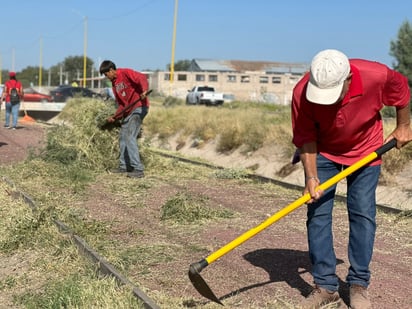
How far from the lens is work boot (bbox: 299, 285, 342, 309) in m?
4.40

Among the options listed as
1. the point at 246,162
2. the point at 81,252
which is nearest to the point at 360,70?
the point at 81,252

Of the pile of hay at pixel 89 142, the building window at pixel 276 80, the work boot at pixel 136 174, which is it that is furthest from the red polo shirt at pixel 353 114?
the building window at pixel 276 80

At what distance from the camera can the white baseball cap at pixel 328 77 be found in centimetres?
386

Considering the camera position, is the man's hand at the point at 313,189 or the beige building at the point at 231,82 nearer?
the man's hand at the point at 313,189

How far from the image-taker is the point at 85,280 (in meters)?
4.89

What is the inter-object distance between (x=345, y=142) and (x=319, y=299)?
114 centimetres

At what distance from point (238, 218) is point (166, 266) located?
2.26 m

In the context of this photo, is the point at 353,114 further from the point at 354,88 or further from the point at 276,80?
the point at 276,80

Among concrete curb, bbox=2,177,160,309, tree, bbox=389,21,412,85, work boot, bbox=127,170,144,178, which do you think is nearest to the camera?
concrete curb, bbox=2,177,160,309

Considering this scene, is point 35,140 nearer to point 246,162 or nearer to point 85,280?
point 246,162

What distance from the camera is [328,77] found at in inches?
152

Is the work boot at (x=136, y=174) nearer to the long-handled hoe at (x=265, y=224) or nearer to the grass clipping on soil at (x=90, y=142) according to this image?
the grass clipping on soil at (x=90, y=142)

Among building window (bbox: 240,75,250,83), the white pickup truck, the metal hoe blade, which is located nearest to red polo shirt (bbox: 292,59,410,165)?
the metal hoe blade

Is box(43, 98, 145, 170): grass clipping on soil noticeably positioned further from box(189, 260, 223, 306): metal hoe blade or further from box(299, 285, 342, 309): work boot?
box(299, 285, 342, 309): work boot
